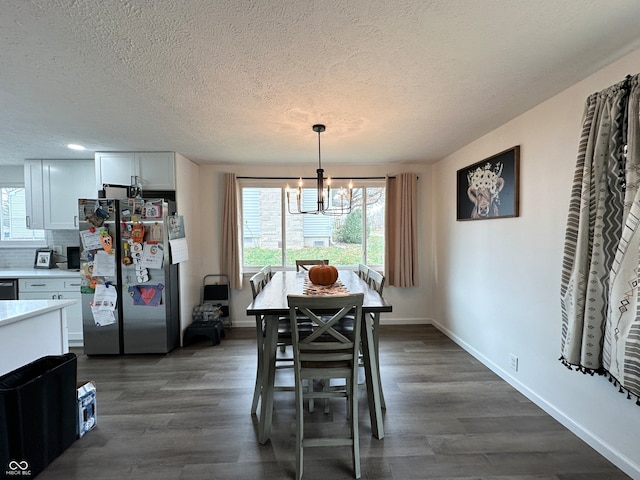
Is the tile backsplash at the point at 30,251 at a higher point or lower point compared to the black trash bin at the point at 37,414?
higher

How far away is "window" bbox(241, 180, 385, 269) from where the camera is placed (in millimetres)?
4117

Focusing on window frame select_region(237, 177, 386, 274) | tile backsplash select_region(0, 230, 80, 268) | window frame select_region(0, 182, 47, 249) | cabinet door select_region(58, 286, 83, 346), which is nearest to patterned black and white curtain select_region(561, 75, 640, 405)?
window frame select_region(237, 177, 386, 274)

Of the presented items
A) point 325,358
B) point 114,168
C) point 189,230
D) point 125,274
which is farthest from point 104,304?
point 325,358

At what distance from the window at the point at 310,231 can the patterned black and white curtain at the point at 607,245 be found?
2.56 m

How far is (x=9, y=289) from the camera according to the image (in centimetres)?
321

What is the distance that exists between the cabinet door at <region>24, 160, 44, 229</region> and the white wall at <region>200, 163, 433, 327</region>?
6.26 feet

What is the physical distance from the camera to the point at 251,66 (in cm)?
161

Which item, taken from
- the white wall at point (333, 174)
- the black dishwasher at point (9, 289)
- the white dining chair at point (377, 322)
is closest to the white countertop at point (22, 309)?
the black dishwasher at point (9, 289)

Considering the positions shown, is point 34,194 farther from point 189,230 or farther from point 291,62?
point 291,62

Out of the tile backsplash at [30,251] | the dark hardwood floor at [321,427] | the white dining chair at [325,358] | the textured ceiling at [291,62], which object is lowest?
the dark hardwood floor at [321,427]

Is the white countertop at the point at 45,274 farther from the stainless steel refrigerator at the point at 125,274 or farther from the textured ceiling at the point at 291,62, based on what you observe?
the textured ceiling at the point at 291,62

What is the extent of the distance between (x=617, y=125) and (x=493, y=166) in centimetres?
119

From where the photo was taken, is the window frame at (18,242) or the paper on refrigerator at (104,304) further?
the window frame at (18,242)

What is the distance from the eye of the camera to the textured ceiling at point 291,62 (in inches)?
48.6
